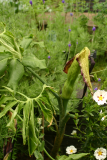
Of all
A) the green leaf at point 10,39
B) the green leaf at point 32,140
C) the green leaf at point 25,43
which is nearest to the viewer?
the green leaf at point 32,140

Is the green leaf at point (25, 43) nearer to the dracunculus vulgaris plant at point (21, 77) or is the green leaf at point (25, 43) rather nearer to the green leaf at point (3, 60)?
the dracunculus vulgaris plant at point (21, 77)

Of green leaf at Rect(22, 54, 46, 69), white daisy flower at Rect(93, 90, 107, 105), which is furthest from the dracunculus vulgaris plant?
white daisy flower at Rect(93, 90, 107, 105)

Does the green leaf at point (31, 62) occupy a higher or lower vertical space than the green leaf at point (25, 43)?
lower

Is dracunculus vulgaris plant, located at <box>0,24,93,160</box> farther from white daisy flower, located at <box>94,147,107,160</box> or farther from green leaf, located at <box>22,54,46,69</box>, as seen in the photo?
white daisy flower, located at <box>94,147,107,160</box>

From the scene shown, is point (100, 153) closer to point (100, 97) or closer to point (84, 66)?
point (100, 97)

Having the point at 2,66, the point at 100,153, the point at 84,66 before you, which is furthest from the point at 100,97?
the point at 2,66

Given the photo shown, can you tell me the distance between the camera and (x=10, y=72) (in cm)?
71

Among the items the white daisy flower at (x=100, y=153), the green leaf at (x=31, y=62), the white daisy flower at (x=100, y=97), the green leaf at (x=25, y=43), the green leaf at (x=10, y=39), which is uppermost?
the green leaf at (x=25, y=43)

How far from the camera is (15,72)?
27.8 inches

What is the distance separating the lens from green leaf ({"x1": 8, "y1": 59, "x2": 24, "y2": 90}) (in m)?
0.68

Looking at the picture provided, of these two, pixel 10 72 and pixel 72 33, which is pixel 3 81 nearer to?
pixel 10 72

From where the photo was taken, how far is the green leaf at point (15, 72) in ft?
2.24

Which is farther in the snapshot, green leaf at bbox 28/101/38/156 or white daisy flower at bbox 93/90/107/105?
white daisy flower at bbox 93/90/107/105

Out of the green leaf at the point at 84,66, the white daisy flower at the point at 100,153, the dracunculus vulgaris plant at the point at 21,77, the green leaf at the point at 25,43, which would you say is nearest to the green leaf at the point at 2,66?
the dracunculus vulgaris plant at the point at 21,77
